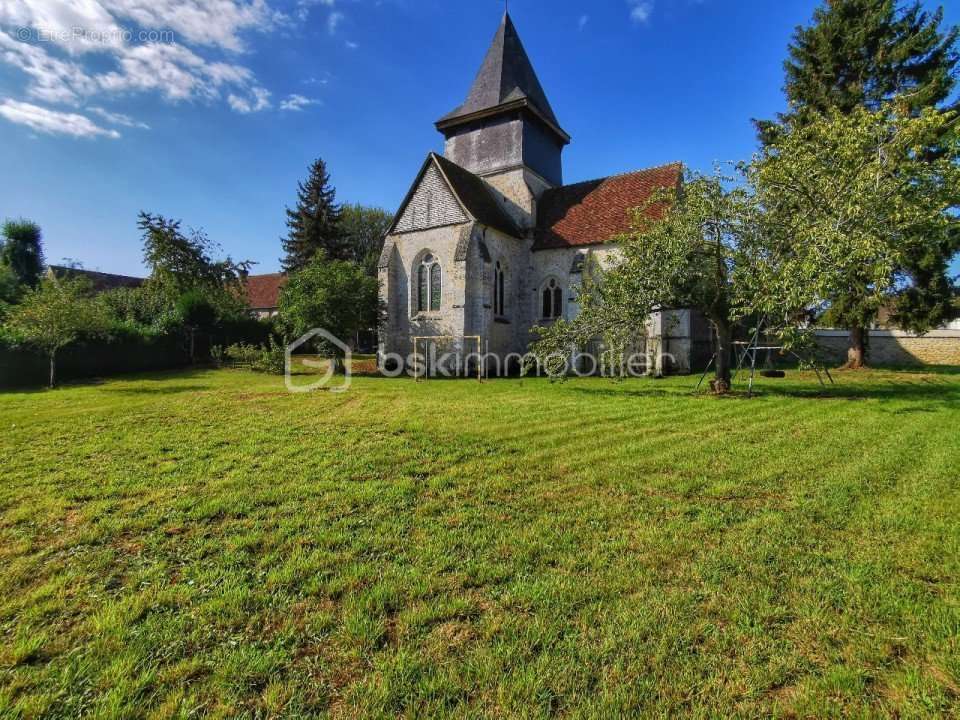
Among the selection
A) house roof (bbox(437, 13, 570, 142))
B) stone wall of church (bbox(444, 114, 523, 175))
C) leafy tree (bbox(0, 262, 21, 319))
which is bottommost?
leafy tree (bbox(0, 262, 21, 319))

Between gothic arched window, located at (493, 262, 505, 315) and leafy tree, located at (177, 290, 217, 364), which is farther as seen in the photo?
leafy tree, located at (177, 290, 217, 364)

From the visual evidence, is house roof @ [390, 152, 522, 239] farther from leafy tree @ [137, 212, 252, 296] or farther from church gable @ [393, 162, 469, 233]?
leafy tree @ [137, 212, 252, 296]

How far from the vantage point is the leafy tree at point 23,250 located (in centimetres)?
3186

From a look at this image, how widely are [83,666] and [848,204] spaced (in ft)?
41.9

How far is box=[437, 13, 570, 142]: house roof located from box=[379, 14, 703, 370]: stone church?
0.07 metres

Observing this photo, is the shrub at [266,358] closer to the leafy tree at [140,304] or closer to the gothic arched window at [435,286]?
the leafy tree at [140,304]

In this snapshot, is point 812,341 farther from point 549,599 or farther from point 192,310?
point 192,310

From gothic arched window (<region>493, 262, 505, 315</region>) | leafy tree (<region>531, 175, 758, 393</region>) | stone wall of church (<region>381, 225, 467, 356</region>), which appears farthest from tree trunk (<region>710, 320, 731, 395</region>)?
gothic arched window (<region>493, 262, 505, 315</region>)

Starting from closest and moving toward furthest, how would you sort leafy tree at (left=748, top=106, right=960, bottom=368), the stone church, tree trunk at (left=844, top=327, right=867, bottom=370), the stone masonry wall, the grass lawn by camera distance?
the grass lawn → leafy tree at (left=748, top=106, right=960, bottom=368) → tree trunk at (left=844, top=327, right=867, bottom=370) → the stone church → the stone masonry wall

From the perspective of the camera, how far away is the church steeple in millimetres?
21188

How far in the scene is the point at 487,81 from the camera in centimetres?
2203

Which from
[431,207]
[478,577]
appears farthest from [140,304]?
[478,577]

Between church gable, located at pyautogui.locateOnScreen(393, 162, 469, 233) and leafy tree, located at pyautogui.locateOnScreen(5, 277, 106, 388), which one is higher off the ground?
church gable, located at pyautogui.locateOnScreen(393, 162, 469, 233)

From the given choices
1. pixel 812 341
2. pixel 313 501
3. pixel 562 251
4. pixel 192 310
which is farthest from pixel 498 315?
pixel 313 501
